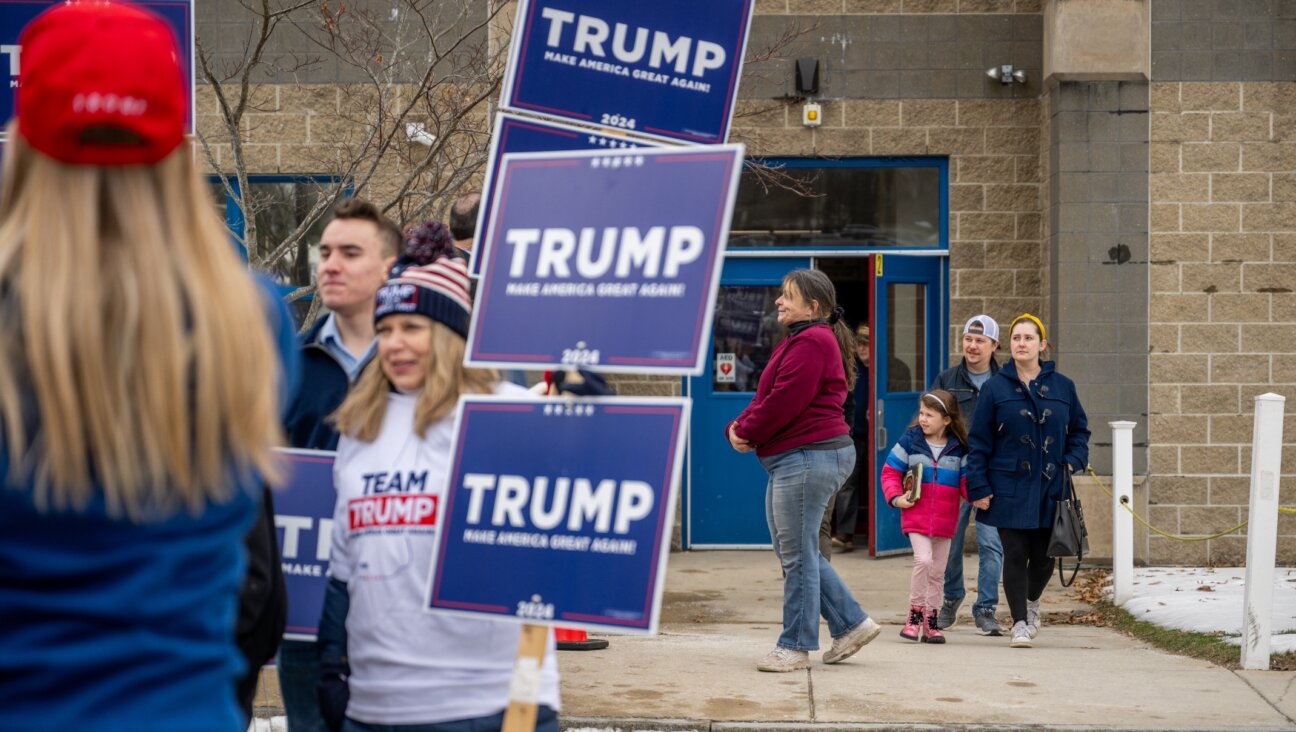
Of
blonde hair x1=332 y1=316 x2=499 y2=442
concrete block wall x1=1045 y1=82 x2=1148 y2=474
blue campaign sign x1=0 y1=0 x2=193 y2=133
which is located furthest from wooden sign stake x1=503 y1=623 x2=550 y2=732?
concrete block wall x1=1045 y1=82 x2=1148 y2=474

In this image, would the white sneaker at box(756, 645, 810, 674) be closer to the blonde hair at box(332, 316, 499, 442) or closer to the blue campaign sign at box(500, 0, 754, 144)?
the blue campaign sign at box(500, 0, 754, 144)

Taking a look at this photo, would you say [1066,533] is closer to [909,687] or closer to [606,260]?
[909,687]

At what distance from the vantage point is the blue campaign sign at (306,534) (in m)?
3.94

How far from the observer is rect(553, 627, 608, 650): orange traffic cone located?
841 cm

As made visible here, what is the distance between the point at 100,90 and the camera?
1951mm

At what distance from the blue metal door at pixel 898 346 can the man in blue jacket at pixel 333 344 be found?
821 cm

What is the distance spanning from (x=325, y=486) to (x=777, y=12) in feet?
29.9

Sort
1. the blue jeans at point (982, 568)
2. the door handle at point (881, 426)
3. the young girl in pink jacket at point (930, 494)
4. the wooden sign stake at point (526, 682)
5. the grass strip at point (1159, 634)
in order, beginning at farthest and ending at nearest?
1. the door handle at point (881, 426)
2. the blue jeans at point (982, 568)
3. the young girl in pink jacket at point (930, 494)
4. the grass strip at point (1159, 634)
5. the wooden sign stake at point (526, 682)

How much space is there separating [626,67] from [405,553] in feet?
6.48

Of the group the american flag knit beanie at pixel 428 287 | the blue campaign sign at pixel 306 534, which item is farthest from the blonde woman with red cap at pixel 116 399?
the blue campaign sign at pixel 306 534

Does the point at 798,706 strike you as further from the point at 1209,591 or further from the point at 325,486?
the point at 1209,591

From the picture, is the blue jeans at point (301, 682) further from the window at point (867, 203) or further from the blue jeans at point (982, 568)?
the window at point (867, 203)

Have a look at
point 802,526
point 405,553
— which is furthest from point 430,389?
point 802,526

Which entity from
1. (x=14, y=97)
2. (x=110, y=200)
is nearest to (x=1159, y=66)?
(x=14, y=97)
